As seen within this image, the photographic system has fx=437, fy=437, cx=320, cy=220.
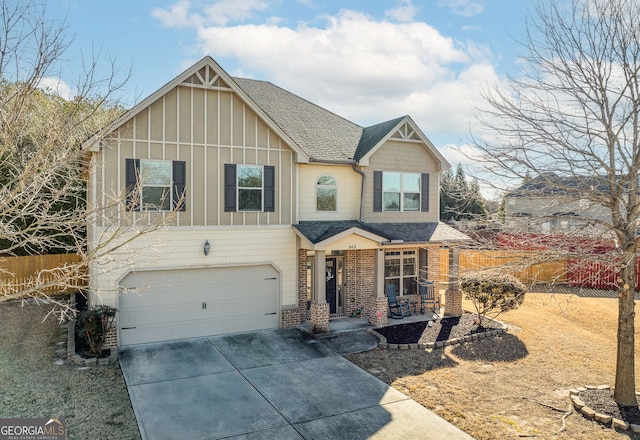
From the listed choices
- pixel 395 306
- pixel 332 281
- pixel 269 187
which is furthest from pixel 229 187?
pixel 395 306

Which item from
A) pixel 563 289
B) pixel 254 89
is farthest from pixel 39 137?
pixel 563 289

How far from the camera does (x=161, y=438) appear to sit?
24.6ft

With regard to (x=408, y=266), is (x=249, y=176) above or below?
above

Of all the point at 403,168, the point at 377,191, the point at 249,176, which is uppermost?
the point at 403,168

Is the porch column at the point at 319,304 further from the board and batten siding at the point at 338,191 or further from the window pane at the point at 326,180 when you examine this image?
the window pane at the point at 326,180

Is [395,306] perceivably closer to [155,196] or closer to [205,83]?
[155,196]

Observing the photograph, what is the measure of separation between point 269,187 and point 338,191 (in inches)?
115

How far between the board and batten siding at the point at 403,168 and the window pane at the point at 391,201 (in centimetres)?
20

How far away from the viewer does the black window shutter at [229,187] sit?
1358 centimetres

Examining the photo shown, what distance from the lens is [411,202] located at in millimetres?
17344

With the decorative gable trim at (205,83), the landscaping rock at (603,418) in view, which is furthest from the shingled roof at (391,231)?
the landscaping rock at (603,418)

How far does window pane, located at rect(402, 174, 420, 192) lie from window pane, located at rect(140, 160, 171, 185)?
882 cm

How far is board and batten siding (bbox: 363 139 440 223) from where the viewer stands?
16.3 meters

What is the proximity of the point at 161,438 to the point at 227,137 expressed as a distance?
8.76 m
